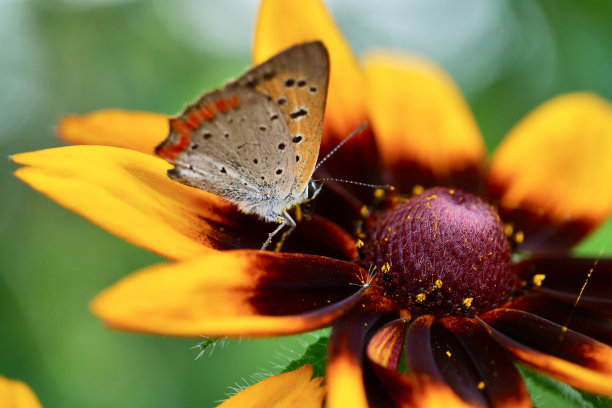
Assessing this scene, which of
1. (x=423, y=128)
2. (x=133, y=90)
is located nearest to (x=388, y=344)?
(x=423, y=128)

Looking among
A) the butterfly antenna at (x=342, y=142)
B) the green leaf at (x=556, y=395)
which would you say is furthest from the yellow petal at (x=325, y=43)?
the green leaf at (x=556, y=395)

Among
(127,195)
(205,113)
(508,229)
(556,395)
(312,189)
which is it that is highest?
(205,113)

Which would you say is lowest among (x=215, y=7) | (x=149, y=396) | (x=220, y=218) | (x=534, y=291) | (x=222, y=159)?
(x=149, y=396)

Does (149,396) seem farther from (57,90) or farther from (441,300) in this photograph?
(57,90)

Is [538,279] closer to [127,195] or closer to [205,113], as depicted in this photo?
[205,113]

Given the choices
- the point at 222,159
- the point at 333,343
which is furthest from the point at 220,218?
the point at 333,343

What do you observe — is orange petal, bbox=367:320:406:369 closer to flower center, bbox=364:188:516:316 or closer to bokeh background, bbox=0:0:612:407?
flower center, bbox=364:188:516:316
